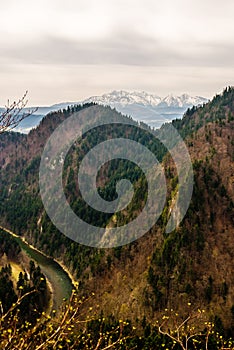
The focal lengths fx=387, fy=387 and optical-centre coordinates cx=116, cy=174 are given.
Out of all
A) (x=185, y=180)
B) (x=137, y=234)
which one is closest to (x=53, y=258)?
(x=137, y=234)

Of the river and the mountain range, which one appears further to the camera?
the river

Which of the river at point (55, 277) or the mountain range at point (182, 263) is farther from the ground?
the mountain range at point (182, 263)

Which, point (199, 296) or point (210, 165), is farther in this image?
point (210, 165)

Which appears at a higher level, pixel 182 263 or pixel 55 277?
pixel 182 263

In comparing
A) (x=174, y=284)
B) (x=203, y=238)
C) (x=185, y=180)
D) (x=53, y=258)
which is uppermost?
(x=185, y=180)

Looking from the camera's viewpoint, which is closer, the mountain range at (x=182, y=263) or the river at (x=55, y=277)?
the mountain range at (x=182, y=263)

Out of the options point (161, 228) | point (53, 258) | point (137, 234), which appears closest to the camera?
point (161, 228)

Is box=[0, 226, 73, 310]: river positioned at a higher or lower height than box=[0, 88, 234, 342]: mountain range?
lower

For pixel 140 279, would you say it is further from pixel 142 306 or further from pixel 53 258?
pixel 53 258
